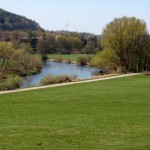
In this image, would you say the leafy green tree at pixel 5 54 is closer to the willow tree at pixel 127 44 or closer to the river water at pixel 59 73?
the river water at pixel 59 73

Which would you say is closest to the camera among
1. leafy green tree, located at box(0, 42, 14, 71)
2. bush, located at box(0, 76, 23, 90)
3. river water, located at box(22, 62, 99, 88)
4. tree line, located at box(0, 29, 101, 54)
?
bush, located at box(0, 76, 23, 90)

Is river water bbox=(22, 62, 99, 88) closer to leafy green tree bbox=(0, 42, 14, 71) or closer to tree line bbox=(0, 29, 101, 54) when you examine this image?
leafy green tree bbox=(0, 42, 14, 71)

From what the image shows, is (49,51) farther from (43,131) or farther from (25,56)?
(43,131)

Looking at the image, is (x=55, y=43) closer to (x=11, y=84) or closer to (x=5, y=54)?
(x=5, y=54)

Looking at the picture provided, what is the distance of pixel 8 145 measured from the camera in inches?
402

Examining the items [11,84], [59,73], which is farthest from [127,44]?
[11,84]

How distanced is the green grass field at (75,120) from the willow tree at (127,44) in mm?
25234

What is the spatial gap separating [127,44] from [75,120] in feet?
119

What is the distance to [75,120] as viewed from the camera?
47.2 ft

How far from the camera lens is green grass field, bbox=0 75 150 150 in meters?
10.6

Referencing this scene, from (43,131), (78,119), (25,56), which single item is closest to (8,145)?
(43,131)

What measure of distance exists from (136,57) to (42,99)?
30.2 m

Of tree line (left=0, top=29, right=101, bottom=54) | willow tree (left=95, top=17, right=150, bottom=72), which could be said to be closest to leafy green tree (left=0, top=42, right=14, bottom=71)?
willow tree (left=95, top=17, right=150, bottom=72)

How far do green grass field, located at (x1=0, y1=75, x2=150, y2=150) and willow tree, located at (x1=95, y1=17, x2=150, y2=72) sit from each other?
25.2 metres
